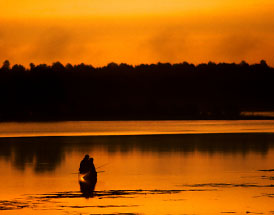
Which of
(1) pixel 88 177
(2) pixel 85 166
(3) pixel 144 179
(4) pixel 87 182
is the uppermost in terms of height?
(2) pixel 85 166

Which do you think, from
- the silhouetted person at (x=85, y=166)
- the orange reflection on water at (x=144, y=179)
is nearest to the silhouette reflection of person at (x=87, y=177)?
the silhouetted person at (x=85, y=166)

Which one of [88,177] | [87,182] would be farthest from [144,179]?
[87,182]

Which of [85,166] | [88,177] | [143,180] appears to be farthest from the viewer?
[143,180]

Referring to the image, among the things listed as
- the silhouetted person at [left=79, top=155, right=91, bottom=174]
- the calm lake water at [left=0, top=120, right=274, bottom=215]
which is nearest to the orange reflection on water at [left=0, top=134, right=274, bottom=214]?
the calm lake water at [left=0, top=120, right=274, bottom=215]

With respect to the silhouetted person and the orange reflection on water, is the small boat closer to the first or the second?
the silhouetted person

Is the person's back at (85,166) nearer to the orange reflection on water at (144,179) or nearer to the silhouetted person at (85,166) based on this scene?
the silhouetted person at (85,166)

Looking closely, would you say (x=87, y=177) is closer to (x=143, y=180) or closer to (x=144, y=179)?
(x=143, y=180)

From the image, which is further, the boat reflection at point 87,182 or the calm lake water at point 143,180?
the boat reflection at point 87,182

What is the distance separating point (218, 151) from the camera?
170 ft

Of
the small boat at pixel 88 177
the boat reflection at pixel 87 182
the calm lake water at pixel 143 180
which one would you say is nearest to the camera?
the calm lake water at pixel 143 180

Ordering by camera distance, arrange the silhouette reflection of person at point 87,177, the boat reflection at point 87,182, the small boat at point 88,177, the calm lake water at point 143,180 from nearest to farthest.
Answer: the calm lake water at point 143,180, the boat reflection at point 87,182, the silhouette reflection of person at point 87,177, the small boat at point 88,177

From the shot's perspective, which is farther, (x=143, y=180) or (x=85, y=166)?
(x=143, y=180)

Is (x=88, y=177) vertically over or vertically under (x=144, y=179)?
under

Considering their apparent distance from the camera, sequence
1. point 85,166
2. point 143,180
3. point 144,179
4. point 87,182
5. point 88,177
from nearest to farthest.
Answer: point 87,182 < point 88,177 < point 85,166 < point 143,180 < point 144,179
